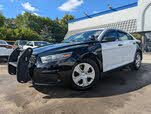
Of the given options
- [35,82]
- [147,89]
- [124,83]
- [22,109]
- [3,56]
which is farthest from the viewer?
[3,56]

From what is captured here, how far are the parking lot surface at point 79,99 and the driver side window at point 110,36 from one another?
3.68 feet

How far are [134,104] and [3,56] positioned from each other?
7.64m

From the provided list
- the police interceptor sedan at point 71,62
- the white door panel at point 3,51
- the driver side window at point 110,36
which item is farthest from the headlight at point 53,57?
the white door panel at point 3,51

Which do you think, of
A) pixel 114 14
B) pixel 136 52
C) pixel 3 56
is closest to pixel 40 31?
pixel 114 14

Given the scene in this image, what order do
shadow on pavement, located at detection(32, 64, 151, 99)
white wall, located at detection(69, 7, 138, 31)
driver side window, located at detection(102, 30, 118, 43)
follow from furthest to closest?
white wall, located at detection(69, 7, 138, 31)
driver side window, located at detection(102, 30, 118, 43)
shadow on pavement, located at detection(32, 64, 151, 99)

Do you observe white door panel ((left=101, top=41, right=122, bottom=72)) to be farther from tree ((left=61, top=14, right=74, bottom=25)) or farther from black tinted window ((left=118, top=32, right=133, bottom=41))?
tree ((left=61, top=14, right=74, bottom=25))

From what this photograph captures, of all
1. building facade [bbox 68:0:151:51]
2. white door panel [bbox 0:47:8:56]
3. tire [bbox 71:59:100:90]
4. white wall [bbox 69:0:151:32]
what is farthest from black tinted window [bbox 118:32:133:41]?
white wall [bbox 69:0:151:32]

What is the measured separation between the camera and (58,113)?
320cm

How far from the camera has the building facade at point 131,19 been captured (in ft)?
67.9

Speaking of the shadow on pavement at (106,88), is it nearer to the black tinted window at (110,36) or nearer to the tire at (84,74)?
the tire at (84,74)

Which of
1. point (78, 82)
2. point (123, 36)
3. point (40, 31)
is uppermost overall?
point (40, 31)

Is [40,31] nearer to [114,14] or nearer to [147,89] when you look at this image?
[114,14]

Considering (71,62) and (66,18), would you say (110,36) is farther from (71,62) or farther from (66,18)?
(66,18)

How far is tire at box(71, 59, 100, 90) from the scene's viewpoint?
4.23 meters
